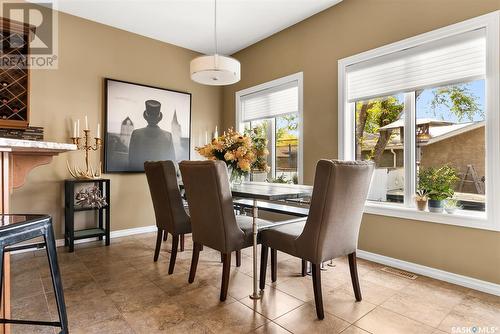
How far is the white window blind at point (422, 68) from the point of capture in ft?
7.75

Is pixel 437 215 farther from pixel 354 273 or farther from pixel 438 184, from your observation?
pixel 354 273

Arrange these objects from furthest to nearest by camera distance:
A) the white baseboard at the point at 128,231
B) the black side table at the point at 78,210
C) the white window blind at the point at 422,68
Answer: the white baseboard at the point at 128,231 < the black side table at the point at 78,210 < the white window blind at the point at 422,68

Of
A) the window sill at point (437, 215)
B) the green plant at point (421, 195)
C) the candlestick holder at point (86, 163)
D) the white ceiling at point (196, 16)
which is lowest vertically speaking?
the window sill at point (437, 215)

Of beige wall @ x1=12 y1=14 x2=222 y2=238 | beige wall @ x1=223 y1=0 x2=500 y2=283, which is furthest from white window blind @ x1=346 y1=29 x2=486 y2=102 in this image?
beige wall @ x1=12 y1=14 x2=222 y2=238

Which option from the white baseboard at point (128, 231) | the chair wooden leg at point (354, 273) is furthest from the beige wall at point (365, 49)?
the white baseboard at point (128, 231)

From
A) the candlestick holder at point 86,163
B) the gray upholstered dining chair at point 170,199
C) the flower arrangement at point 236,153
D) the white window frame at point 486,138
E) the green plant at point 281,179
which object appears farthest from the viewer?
the green plant at point 281,179

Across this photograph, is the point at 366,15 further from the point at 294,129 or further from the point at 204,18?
the point at 204,18

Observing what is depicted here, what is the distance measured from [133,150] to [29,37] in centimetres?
170

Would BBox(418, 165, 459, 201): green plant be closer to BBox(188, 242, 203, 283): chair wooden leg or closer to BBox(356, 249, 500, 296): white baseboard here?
BBox(356, 249, 500, 296): white baseboard

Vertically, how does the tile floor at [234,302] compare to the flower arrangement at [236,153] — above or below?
below

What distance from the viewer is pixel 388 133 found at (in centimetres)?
303

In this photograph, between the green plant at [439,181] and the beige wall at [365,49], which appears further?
the green plant at [439,181]

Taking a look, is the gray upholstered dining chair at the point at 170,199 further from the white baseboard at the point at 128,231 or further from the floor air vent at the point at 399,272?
the floor air vent at the point at 399,272

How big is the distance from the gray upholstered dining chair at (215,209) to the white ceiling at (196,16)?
228 centimetres
